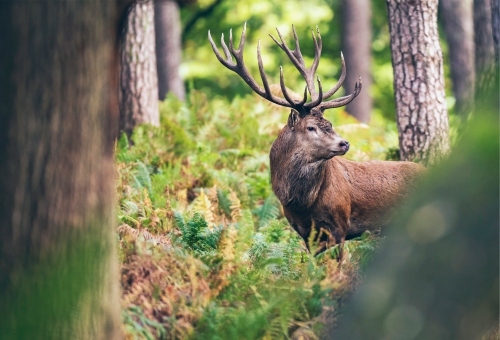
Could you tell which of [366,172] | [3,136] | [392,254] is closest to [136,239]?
[3,136]

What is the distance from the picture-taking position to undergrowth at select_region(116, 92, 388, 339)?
4.63 m

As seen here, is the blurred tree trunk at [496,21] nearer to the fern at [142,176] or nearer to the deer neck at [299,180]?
the deer neck at [299,180]

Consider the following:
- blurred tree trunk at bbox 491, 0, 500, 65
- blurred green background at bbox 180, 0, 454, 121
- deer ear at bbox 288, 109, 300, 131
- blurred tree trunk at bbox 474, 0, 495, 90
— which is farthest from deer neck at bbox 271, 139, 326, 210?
blurred green background at bbox 180, 0, 454, 121

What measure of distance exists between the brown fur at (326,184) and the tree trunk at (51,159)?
3.40 m

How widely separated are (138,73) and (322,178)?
429 cm

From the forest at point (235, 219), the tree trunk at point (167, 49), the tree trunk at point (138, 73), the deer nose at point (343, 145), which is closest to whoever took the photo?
the forest at point (235, 219)

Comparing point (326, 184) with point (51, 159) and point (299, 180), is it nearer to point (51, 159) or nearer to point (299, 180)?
point (299, 180)

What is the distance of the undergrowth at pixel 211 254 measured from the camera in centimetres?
463

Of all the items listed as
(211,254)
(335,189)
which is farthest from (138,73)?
(211,254)

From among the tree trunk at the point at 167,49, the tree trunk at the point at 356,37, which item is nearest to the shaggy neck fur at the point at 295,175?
the tree trunk at the point at 167,49

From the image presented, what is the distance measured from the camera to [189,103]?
1270cm

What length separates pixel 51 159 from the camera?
372 centimetres

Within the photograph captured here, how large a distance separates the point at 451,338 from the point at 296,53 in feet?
16.2

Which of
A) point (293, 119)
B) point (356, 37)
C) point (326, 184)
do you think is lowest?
point (326, 184)
